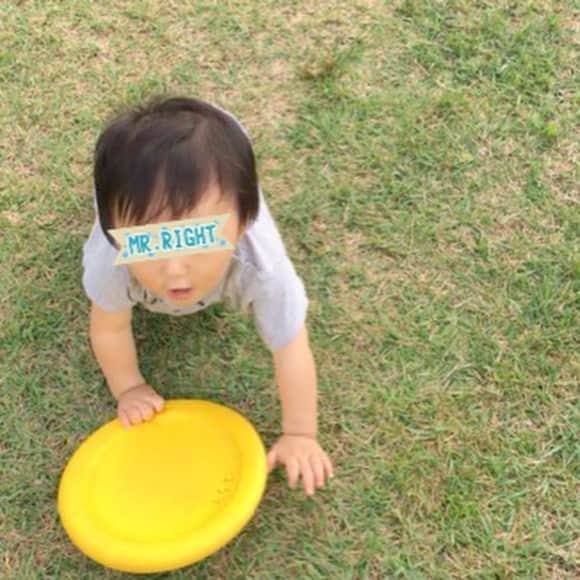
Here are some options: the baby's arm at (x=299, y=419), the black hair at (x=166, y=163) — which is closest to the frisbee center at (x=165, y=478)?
the baby's arm at (x=299, y=419)

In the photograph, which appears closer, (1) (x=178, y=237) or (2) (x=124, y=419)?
(1) (x=178, y=237)

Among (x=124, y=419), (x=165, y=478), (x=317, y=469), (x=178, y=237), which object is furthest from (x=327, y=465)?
(x=178, y=237)

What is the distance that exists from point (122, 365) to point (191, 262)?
46cm

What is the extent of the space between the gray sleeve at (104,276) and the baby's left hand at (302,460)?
411 mm

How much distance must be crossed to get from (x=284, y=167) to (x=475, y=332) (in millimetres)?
620

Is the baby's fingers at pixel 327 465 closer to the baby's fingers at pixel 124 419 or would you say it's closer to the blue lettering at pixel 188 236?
the baby's fingers at pixel 124 419

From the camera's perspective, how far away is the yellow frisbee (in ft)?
5.57

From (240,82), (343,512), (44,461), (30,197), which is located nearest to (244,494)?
(343,512)

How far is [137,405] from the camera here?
194 centimetres

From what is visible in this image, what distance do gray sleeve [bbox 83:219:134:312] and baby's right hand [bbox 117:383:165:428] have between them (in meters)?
0.20

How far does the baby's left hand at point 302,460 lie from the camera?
185 cm

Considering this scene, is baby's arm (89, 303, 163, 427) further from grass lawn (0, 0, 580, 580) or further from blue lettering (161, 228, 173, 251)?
blue lettering (161, 228, 173, 251)

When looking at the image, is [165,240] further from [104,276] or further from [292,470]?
[292,470]

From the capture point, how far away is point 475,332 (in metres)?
2.10
